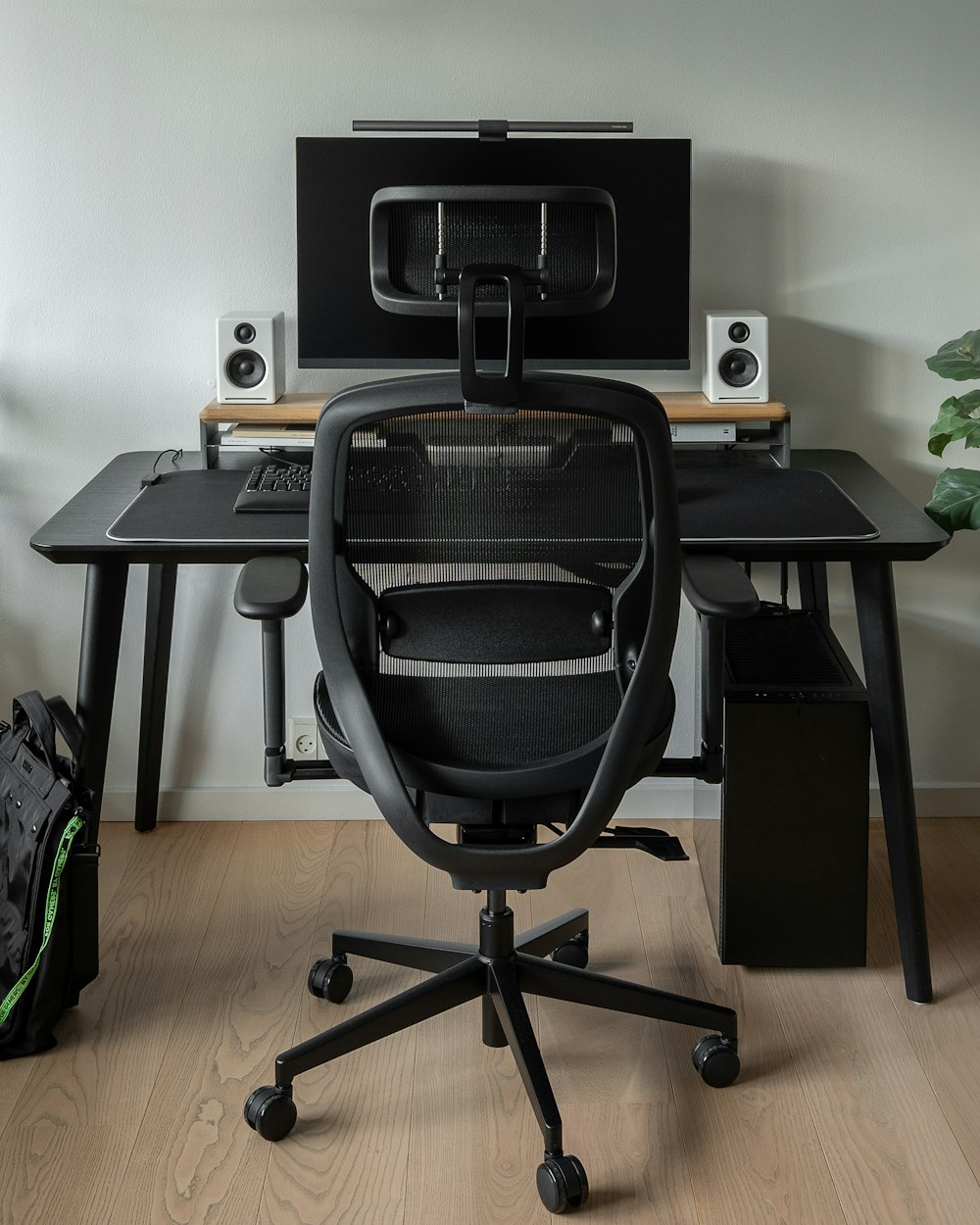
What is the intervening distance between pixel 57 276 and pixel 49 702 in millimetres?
940

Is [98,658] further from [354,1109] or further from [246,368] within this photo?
[354,1109]

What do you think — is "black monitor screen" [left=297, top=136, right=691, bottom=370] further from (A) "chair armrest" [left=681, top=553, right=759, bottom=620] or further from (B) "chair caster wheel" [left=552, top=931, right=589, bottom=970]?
(B) "chair caster wheel" [left=552, top=931, right=589, bottom=970]

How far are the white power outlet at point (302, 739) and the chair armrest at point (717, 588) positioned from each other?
4.13 feet

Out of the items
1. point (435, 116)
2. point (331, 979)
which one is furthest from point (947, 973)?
point (435, 116)

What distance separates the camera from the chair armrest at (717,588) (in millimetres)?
1644

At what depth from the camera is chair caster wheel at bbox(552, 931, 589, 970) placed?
2.21 m

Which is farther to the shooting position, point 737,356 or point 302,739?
point 302,739

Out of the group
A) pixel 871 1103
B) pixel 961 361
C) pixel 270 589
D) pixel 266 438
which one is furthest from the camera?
pixel 266 438

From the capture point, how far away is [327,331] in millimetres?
2463

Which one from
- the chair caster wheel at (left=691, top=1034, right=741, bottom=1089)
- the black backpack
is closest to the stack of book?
the black backpack

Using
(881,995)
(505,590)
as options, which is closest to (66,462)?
(505,590)

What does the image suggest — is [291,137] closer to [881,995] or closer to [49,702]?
[49,702]

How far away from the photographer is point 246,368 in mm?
2441

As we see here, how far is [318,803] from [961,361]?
5.14 ft
